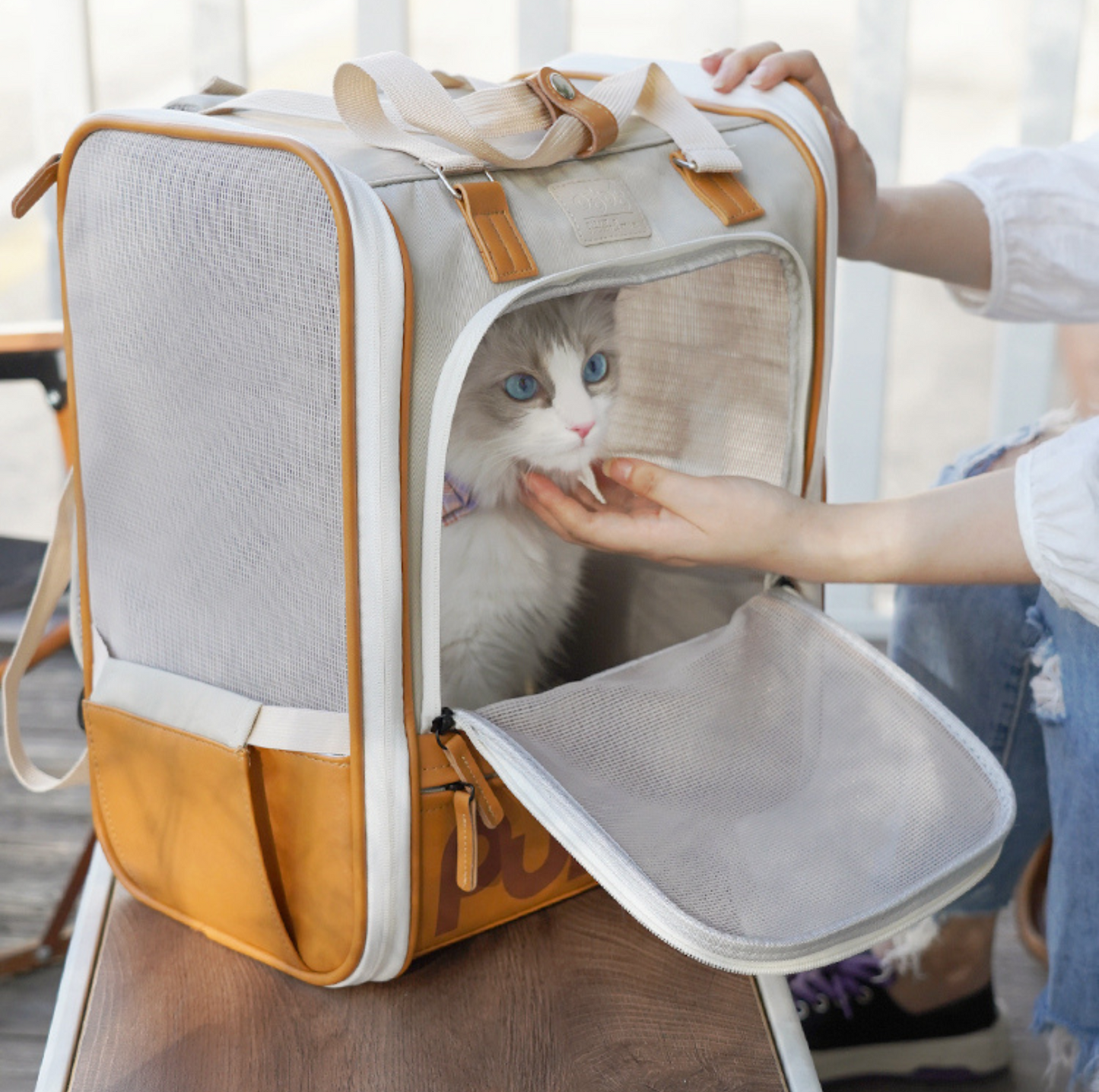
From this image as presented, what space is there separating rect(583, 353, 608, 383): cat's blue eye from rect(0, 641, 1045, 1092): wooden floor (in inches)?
28.4

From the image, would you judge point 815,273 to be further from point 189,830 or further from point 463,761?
point 189,830

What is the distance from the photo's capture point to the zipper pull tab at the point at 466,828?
715 mm

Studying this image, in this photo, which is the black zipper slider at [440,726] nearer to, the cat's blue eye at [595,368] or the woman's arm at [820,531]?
the woman's arm at [820,531]

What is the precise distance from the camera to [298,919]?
0.75 meters

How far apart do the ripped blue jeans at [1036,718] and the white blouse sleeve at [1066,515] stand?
48mm

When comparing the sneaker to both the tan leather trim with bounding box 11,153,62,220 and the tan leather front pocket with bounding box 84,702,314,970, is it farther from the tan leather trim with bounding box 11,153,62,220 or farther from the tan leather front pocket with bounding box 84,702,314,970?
the tan leather trim with bounding box 11,153,62,220

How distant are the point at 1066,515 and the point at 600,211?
0.35 m

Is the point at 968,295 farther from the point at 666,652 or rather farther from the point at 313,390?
the point at 313,390

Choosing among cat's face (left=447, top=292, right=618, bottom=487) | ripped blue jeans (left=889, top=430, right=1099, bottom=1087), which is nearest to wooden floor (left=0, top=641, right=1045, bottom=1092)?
ripped blue jeans (left=889, top=430, right=1099, bottom=1087)

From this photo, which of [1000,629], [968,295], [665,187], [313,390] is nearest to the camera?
[313,390]

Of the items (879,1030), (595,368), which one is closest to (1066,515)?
(595,368)

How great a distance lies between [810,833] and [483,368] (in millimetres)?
405

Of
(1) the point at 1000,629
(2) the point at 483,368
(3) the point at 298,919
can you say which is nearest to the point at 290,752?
(3) the point at 298,919

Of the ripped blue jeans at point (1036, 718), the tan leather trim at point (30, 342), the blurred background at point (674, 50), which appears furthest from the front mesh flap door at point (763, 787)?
the blurred background at point (674, 50)
